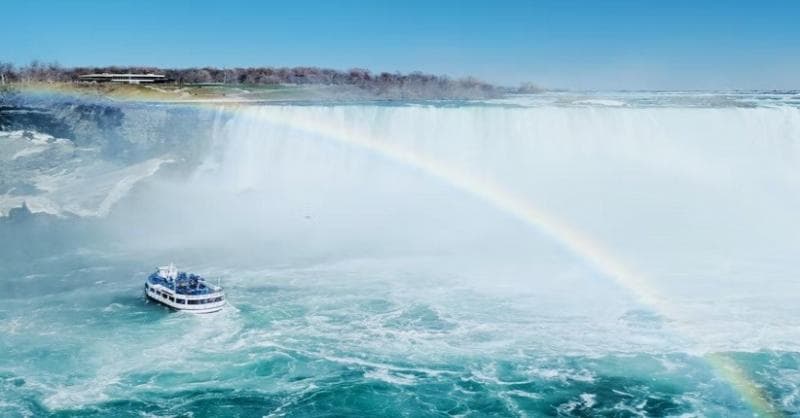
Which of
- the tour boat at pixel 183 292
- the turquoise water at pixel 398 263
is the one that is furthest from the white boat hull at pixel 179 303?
the turquoise water at pixel 398 263

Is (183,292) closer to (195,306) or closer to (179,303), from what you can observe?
(179,303)

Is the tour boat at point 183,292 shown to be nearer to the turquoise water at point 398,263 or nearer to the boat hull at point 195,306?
the boat hull at point 195,306

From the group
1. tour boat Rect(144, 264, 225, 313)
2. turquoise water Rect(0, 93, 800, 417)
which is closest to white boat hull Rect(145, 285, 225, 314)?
tour boat Rect(144, 264, 225, 313)

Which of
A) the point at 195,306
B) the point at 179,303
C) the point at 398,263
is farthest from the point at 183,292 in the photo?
the point at 398,263

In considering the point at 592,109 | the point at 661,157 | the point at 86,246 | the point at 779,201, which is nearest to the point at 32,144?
the point at 86,246

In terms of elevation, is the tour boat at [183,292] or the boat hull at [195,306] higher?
the tour boat at [183,292]
